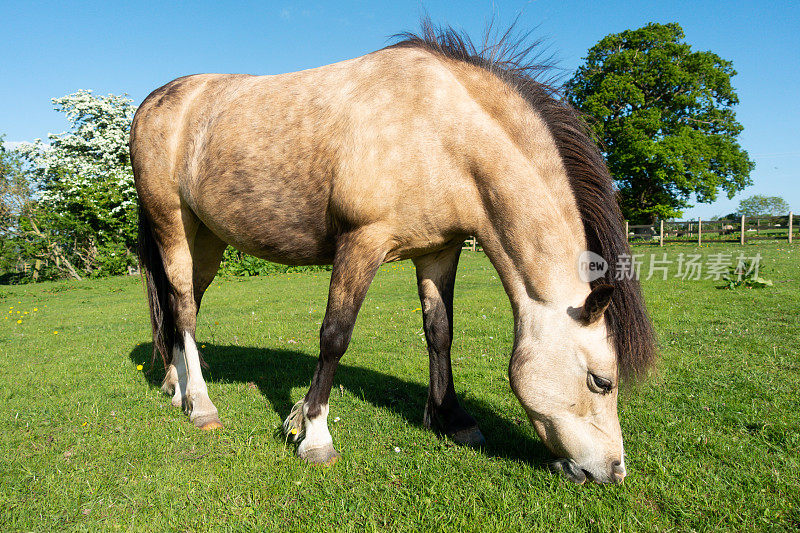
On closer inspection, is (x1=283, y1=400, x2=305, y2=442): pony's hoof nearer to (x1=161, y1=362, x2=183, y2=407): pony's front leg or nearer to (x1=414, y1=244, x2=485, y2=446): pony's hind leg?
(x1=414, y1=244, x2=485, y2=446): pony's hind leg

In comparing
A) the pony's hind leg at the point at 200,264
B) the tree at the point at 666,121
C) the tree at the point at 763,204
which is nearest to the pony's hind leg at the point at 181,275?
the pony's hind leg at the point at 200,264

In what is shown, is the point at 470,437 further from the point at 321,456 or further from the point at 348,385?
the point at 348,385

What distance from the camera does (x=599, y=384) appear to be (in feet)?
9.14

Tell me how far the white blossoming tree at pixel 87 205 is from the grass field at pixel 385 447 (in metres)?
13.6

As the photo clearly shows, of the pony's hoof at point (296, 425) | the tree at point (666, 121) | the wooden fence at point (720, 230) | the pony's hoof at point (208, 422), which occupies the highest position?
the tree at point (666, 121)

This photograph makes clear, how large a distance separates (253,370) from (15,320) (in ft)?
26.6

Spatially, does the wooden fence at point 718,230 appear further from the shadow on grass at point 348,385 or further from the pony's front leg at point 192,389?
the pony's front leg at point 192,389

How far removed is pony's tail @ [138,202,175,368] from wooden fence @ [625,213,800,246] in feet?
83.5

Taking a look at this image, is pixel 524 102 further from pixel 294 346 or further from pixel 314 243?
pixel 294 346

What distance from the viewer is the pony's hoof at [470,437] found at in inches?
134

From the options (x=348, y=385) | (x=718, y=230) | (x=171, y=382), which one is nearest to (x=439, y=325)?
(x=348, y=385)

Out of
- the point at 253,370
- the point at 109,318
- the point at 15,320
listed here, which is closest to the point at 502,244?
the point at 253,370

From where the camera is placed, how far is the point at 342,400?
428cm

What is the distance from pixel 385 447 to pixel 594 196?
2.21m
